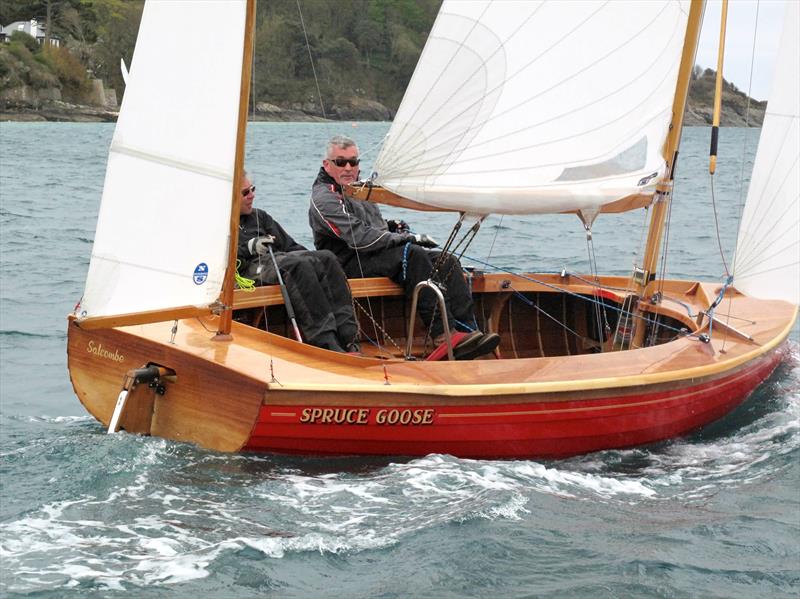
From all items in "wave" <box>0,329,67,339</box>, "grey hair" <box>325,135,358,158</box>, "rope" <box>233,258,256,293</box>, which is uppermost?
"grey hair" <box>325,135,358,158</box>

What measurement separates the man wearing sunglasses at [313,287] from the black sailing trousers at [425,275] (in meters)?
0.65

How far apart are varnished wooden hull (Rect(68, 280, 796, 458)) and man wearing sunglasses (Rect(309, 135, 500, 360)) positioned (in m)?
1.06

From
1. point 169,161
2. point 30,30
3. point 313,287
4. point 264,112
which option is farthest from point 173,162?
point 30,30

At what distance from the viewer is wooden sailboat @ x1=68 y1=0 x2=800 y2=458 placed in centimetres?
562

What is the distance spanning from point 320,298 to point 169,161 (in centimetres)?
125

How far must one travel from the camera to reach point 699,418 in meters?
6.69

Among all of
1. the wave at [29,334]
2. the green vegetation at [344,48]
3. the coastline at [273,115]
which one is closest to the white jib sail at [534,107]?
the wave at [29,334]

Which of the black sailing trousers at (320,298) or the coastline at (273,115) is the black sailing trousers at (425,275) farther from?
the coastline at (273,115)

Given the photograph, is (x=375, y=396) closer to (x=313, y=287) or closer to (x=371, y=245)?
(x=313, y=287)

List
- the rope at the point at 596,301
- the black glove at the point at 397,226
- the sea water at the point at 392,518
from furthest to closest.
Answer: the black glove at the point at 397,226
the rope at the point at 596,301
the sea water at the point at 392,518

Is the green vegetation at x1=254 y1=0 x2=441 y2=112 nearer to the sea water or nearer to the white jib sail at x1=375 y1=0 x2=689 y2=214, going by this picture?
the white jib sail at x1=375 y1=0 x2=689 y2=214

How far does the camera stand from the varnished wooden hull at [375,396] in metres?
5.59

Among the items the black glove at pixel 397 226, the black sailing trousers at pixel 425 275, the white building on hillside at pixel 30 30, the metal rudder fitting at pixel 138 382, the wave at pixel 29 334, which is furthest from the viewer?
the white building on hillside at pixel 30 30

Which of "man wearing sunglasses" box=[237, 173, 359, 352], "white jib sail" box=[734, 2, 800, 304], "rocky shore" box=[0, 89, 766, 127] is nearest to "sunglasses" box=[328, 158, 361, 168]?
"man wearing sunglasses" box=[237, 173, 359, 352]
